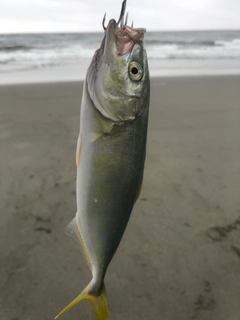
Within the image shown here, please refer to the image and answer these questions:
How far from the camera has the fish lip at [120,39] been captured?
1.30 metres

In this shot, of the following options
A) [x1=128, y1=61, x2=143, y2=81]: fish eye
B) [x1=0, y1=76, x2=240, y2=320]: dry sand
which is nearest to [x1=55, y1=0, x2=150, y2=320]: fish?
[x1=128, y1=61, x2=143, y2=81]: fish eye

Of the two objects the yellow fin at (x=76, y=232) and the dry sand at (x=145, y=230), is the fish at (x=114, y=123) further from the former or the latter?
the dry sand at (x=145, y=230)

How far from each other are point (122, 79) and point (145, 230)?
1.65m

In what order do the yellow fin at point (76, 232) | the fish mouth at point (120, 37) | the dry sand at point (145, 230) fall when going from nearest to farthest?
1. the fish mouth at point (120, 37)
2. the yellow fin at point (76, 232)
3. the dry sand at point (145, 230)

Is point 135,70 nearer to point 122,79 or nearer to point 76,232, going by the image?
point 122,79

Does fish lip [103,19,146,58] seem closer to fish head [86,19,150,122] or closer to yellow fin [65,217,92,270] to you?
fish head [86,19,150,122]

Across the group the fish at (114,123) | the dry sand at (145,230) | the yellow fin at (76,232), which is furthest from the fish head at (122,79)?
the dry sand at (145,230)

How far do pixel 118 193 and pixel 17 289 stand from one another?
1223mm

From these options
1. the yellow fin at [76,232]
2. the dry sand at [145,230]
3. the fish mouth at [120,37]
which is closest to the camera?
the fish mouth at [120,37]

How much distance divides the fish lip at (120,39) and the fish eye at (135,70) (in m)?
0.05

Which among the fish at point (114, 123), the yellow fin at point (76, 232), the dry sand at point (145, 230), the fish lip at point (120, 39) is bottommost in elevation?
the dry sand at point (145, 230)

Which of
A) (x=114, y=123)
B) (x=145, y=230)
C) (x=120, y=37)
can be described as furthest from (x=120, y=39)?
(x=145, y=230)

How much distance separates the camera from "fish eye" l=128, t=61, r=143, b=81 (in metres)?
1.33

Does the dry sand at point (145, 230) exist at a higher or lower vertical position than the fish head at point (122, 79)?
lower
